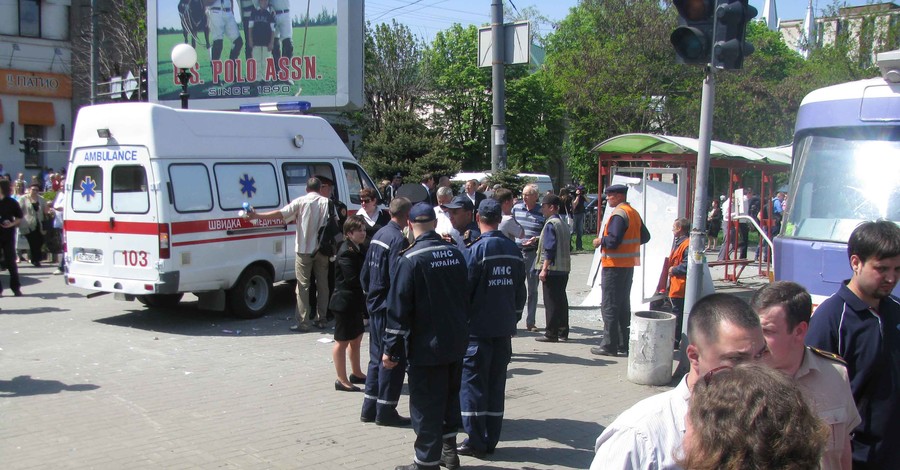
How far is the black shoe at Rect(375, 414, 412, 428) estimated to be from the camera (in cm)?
→ 661

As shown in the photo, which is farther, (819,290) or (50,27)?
(50,27)

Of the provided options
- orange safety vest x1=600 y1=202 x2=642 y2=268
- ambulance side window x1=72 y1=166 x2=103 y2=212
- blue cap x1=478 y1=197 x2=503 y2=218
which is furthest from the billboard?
blue cap x1=478 y1=197 x2=503 y2=218

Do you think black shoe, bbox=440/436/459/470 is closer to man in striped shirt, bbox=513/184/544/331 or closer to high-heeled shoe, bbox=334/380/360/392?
high-heeled shoe, bbox=334/380/360/392

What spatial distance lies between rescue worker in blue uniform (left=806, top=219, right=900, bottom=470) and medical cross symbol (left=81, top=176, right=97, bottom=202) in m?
9.76

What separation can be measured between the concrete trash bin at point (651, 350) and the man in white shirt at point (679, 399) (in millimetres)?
5423

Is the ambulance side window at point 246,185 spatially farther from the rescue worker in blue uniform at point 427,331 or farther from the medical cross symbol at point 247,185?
the rescue worker in blue uniform at point 427,331

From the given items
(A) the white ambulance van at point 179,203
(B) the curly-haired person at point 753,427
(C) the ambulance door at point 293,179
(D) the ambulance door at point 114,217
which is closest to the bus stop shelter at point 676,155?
(C) the ambulance door at point 293,179

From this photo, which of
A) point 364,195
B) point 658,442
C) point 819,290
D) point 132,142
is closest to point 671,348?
point 819,290

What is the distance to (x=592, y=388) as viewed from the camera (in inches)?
315

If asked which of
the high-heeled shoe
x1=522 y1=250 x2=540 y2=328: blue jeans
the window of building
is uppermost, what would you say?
the window of building

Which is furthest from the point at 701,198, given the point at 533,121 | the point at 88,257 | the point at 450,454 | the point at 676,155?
the point at 533,121

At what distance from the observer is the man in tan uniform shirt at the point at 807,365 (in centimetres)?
297

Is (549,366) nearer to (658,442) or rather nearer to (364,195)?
(364,195)

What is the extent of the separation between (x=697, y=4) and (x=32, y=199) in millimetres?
13985
